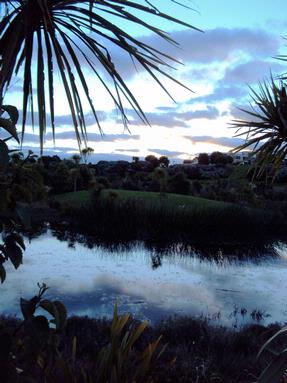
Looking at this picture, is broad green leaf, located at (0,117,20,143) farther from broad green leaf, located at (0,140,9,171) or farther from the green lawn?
the green lawn

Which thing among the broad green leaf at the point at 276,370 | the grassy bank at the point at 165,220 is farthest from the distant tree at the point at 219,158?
the broad green leaf at the point at 276,370

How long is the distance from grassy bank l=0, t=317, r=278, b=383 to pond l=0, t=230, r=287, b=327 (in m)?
0.78

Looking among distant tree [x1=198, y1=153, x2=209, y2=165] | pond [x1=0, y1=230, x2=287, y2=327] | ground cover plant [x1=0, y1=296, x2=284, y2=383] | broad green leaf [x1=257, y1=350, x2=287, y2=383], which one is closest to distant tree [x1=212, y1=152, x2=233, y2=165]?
distant tree [x1=198, y1=153, x2=209, y2=165]

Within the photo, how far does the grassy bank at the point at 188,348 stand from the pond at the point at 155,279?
30.7 inches

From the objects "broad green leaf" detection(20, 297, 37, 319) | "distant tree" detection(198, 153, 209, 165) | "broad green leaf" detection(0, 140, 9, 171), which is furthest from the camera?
"distant tree" detection(198, 153, 209, 165)

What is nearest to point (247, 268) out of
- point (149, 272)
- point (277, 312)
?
point (149, 272)

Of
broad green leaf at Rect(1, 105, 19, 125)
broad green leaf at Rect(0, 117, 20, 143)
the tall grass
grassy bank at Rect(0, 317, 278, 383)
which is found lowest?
the tall grass

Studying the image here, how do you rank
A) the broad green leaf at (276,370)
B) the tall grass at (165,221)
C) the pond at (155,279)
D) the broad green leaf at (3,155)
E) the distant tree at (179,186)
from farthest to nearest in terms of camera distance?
the distant tree at (179,186) → the tall grass at (165,221) → the pond at (155,279) → the broad green leaf at (3,155) → the broad green leaf at (276,370)

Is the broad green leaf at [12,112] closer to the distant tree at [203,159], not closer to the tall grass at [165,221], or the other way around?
the tall grass at [165,221]

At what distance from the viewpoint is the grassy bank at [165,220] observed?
13289mm

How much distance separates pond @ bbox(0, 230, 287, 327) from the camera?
6.38 meters

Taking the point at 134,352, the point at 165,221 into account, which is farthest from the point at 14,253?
the point at 165,221

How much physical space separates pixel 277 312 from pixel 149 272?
2.77 meters

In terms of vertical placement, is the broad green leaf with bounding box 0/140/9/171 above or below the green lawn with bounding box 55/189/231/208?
above
